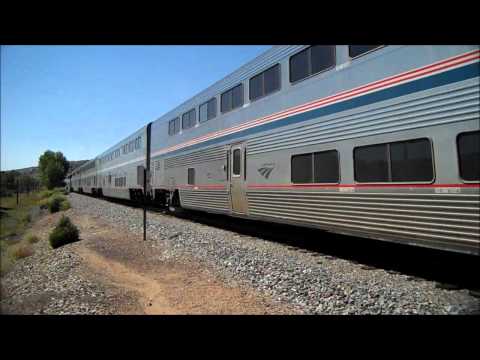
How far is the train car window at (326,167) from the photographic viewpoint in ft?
22.3

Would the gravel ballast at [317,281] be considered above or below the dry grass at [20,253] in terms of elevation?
above

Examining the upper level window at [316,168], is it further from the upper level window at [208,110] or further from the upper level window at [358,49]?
the upper level window at [208,110]

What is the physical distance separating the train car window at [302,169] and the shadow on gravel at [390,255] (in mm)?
1586

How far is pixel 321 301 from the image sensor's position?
479 cm

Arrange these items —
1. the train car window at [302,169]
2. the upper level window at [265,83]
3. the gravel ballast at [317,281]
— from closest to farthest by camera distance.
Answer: the gravel ballast at [317,281], the train car window at [302,169], the upper level window at [265,83]

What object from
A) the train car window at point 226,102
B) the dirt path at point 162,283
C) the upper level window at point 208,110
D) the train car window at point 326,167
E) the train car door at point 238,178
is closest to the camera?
the dirt path at point 162,283

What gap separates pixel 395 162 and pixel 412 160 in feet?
0.96

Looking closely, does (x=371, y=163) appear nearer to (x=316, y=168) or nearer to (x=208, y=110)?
(x=316, y=168)

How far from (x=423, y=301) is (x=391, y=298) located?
382 millimetres

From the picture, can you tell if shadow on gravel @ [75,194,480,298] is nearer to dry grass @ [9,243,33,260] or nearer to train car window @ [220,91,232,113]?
train car window @ [220,91,232,113]

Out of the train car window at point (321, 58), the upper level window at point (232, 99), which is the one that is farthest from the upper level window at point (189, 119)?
the train car window at point (321, 58)

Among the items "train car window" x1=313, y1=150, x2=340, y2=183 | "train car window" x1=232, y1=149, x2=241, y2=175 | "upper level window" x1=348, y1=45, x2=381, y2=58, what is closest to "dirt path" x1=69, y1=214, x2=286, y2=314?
"train car window" x1=313, y1=150, x2=340, y2=183

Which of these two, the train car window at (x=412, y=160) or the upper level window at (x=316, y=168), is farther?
the upper level window at (x=316, y=168)
